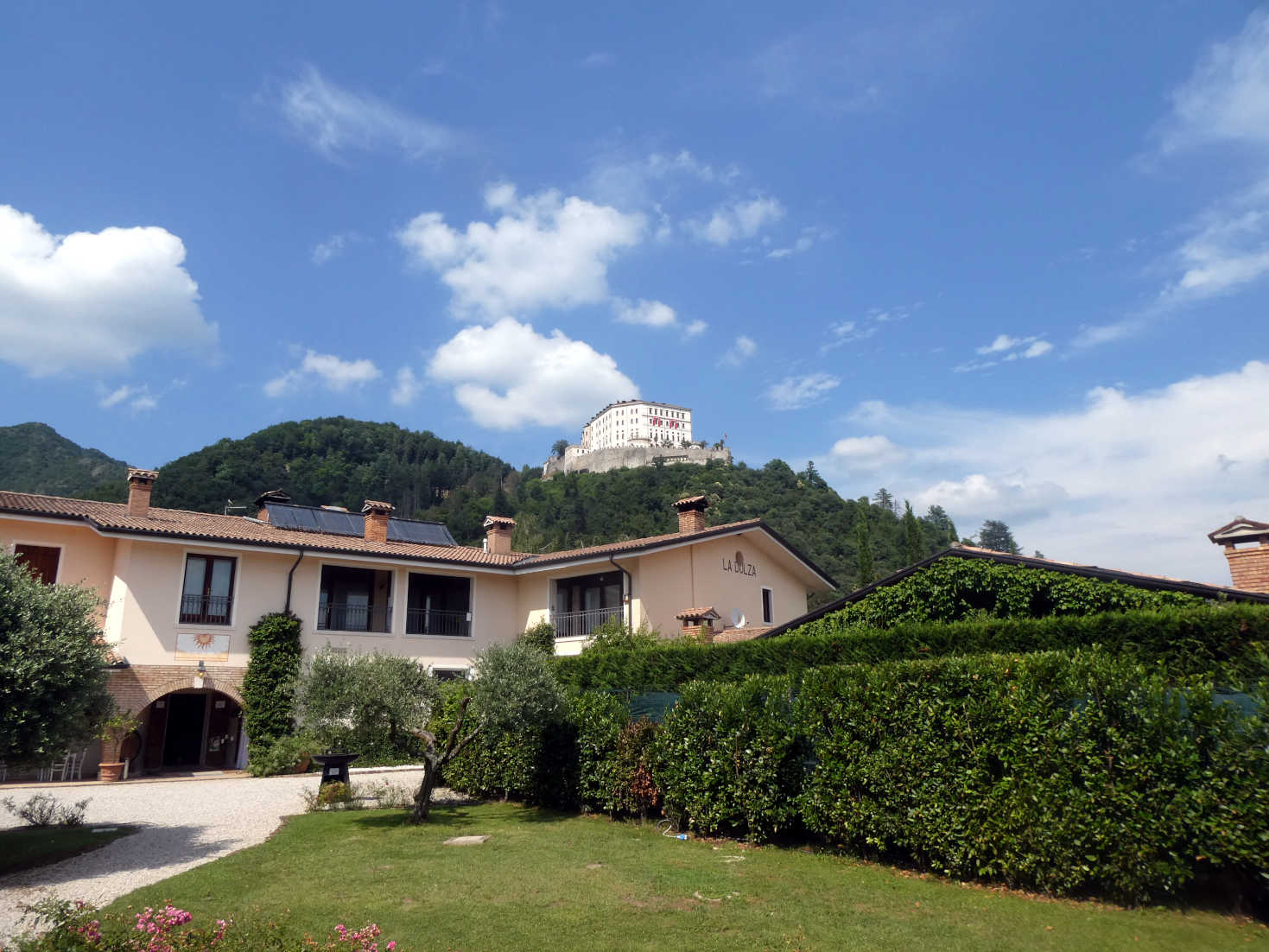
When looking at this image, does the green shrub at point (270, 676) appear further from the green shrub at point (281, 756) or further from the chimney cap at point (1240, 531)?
the chimney cap at point (1240, 531)

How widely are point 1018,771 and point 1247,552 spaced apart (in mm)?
10427

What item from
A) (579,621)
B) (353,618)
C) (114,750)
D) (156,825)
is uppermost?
(353,618)

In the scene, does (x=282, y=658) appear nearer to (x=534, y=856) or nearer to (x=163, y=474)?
(x=534, y=856)

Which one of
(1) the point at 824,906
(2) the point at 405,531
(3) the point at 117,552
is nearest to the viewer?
(1) the point at 824,906

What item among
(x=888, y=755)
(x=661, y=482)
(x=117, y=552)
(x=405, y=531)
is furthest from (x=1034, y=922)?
(x=661, y=482)

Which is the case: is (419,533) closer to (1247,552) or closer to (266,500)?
(266,500)

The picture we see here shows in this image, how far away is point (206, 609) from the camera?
2050 cm

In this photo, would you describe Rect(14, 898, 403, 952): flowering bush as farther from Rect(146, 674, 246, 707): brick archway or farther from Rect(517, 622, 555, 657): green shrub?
Rect(517, 622, 555, 657): green shrub

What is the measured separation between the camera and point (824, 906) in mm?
7336

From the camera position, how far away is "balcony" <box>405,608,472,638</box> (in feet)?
80.0

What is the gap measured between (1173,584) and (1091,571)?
4.22 ft

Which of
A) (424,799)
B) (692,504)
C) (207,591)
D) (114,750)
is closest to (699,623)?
(692,504)

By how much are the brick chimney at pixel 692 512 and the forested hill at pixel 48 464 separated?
113 ft

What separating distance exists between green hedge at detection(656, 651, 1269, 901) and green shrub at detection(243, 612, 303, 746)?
540 inches
